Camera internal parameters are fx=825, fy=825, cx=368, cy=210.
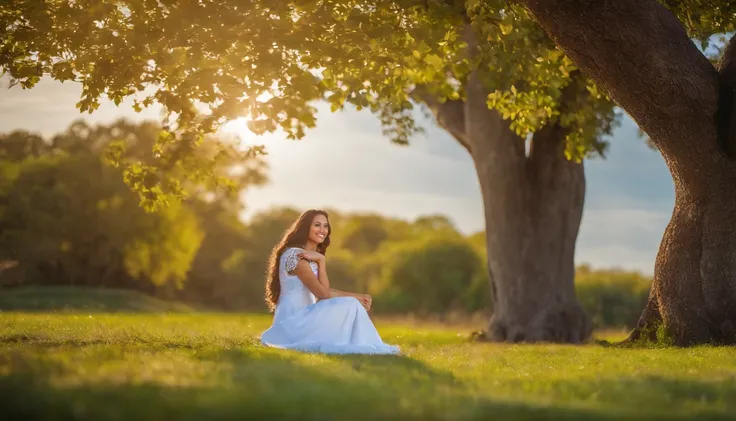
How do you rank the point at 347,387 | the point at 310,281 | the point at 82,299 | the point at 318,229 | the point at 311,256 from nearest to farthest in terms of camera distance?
the point at 347,387, the point at 310,281, the point at 311,256, the point at 318,229, the point at 82,299

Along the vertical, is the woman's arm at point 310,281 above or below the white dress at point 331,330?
above

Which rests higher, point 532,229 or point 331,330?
point 532,229

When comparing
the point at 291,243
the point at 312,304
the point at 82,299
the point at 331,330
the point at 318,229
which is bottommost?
the point at 82,299

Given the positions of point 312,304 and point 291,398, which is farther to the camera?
point 312,304

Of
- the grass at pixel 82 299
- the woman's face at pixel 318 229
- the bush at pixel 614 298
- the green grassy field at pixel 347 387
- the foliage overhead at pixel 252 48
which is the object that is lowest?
the grass at pixel 82 299

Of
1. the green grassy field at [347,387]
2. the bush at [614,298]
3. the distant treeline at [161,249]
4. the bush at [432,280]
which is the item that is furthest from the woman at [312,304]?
the bush at [432,280]

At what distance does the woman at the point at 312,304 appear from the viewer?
35.0 ft

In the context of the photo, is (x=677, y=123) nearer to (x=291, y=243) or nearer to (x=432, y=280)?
(x=291, y=243)

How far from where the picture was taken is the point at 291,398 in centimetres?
→ 561

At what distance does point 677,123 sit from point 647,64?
1.18 meters

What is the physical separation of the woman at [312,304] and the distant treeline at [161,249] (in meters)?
18.9

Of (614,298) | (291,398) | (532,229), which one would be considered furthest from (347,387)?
(614,298)

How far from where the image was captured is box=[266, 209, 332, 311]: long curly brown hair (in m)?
12.2

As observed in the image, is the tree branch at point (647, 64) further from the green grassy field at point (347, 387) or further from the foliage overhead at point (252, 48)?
the green grassy field at point (347, 387)
